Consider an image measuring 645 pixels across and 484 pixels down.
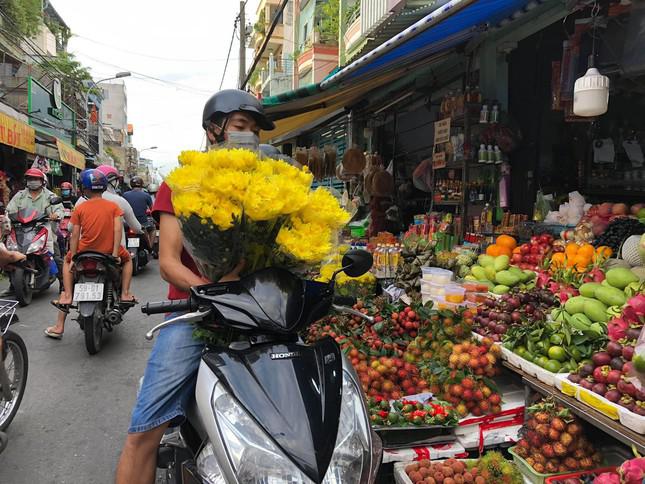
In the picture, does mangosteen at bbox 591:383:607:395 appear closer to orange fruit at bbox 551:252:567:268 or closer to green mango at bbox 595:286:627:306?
green mango at bbox 595:286:627:306

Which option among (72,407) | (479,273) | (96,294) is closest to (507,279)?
(479,273)

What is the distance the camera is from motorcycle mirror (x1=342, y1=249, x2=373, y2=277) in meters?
2.13

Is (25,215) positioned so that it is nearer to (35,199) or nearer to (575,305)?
(35,199)

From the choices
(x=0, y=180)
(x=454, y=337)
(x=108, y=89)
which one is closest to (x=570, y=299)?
(x=454, y=337)

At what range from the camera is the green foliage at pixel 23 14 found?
21.3 metres

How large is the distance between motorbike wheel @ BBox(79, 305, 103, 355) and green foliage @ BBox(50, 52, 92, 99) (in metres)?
28.4

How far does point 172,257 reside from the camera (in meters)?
2.23

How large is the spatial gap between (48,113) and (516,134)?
21.9 m

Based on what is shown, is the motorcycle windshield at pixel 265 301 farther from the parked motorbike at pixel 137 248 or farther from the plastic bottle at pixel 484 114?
the parked motorbike at pixel 137 248

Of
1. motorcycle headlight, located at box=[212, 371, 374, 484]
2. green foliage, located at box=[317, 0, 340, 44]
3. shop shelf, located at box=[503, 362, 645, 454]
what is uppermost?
green foliage, located at box=[317, 0, 340, 44]

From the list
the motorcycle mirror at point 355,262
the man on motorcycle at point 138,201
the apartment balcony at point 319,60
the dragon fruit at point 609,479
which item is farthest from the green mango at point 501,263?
the apartment balcony at point 319,60

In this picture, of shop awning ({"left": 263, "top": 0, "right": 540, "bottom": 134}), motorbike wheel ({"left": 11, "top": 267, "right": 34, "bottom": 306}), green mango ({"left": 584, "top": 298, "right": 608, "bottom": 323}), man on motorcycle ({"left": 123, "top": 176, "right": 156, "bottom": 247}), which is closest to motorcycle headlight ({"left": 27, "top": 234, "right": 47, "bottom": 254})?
motorbike wheel ({"left": 11, "top": 267, "right": 34, "bottom": 306})

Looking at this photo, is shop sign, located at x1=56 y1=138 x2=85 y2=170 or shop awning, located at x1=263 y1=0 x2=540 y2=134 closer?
shop awning, located at x1=263 y1=0 x2=540 y2=134

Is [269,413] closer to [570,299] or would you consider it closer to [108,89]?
[570,299]
